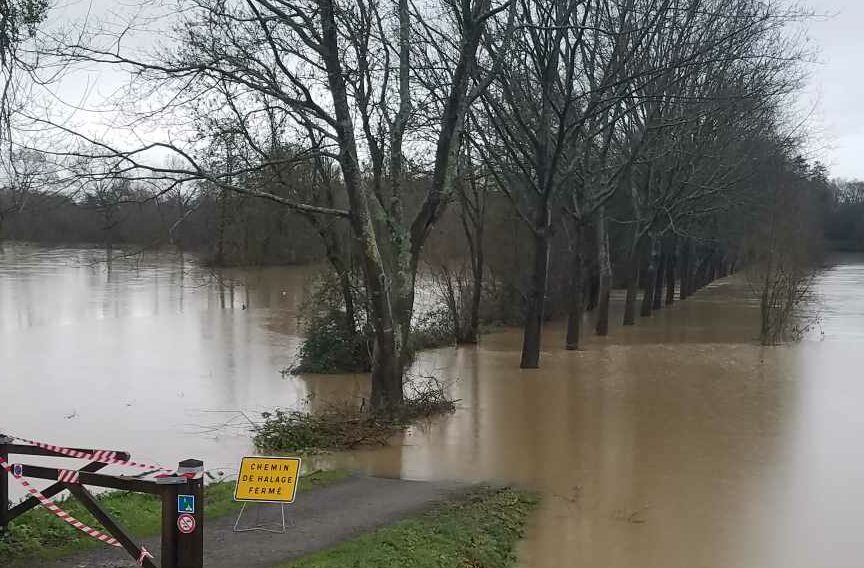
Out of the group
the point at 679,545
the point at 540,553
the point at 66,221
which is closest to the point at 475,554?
the point at 540,553

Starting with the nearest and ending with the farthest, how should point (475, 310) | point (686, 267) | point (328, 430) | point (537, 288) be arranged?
point (328, 430) < point (537, 288) < point (475, 310) < point (686, 267)

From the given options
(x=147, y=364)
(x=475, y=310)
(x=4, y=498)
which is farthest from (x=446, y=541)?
(x=475, y=310)

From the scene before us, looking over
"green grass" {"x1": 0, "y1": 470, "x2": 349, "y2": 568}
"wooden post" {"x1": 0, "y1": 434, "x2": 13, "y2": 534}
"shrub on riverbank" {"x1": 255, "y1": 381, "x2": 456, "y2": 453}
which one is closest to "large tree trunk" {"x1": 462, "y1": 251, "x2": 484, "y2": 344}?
"shrub on riverbank" {"x1": 255, "y1": 381, "x2": 456, "y2": 453}

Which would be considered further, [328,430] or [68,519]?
[328,430]

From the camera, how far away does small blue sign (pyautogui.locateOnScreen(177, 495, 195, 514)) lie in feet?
17.2

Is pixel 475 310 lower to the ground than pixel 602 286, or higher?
lower

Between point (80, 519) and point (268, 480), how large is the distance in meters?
1.76

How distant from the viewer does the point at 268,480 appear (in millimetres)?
7355

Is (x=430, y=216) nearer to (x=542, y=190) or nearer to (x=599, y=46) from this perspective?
(x=542, y=190)

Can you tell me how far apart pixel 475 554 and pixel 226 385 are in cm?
1259

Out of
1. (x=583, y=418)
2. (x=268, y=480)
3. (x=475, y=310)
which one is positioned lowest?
(x=583, y=418)

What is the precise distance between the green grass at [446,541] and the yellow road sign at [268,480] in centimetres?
67

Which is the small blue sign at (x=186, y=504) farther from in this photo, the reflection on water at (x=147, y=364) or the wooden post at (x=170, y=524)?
the reflection on water at (x=147, y=364)

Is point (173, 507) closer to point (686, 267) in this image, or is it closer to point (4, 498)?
point (4, 498)
